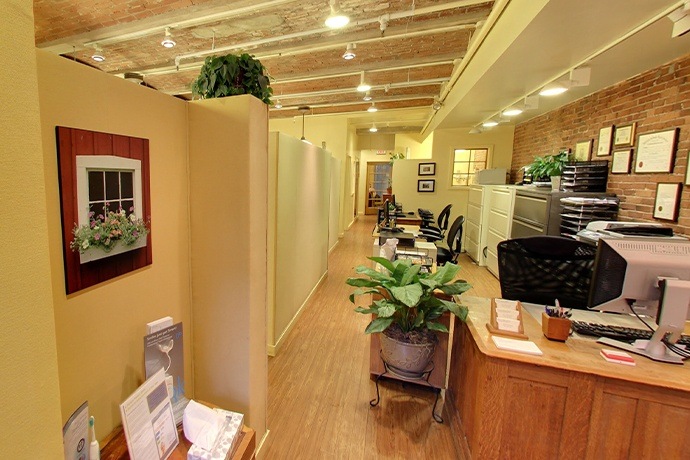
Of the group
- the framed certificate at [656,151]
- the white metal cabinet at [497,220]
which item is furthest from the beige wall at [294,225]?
the framed certificate at [656,151]

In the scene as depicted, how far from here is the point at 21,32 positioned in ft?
1.92

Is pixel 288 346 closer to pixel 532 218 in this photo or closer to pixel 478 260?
pixel 532 218

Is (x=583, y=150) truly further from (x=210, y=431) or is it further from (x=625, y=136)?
(x=210, y=431)

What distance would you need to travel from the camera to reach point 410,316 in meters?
2.21

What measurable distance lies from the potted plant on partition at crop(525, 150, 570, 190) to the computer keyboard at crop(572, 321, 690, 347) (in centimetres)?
284

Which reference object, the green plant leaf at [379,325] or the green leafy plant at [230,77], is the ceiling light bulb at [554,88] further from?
the green leafy plant at [230,77]

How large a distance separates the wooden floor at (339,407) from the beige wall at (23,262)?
66.8 inches

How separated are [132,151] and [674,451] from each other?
2.69 meters

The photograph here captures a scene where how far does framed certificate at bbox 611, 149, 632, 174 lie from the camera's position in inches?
134

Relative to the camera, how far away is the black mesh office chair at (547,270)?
2.32 meters

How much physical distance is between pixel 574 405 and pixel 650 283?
2.26 ft

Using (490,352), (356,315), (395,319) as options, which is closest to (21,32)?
(490,352)

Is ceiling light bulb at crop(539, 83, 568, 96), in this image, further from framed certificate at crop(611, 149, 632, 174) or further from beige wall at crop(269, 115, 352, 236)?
beige wall at crop(269, 115, 352, 236)

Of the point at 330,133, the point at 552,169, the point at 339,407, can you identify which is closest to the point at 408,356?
the point at 339,407
